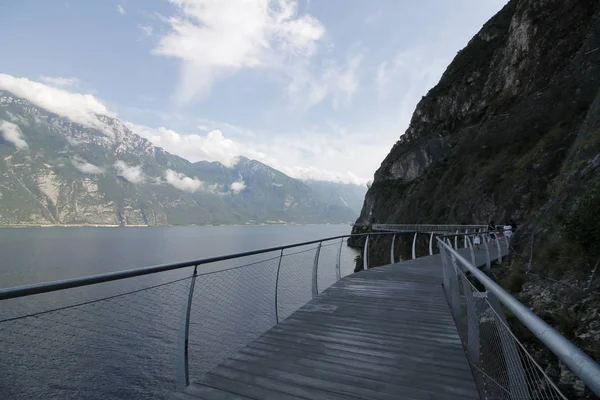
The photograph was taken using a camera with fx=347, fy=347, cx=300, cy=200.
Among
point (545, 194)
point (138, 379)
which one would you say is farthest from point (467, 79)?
point (138, 379)

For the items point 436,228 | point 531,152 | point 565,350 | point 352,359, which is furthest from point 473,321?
point 436,228

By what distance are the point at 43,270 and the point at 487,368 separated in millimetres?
57134

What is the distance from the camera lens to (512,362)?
2.09m

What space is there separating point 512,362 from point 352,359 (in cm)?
206

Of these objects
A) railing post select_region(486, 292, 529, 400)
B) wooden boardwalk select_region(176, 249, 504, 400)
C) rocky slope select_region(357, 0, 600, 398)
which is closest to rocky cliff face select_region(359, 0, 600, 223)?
rocky slope select_region(357, 0, 600, 398)

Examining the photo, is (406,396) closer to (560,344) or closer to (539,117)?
(560,344)

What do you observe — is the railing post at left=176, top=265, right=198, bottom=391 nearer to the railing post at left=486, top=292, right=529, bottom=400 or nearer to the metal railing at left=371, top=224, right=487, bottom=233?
the railing post at left=486, top=292, right=529, bottom=400

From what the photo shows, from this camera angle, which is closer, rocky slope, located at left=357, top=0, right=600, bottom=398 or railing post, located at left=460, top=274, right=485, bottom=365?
railing post, located at left=460, top=274, right=485, bottom=365

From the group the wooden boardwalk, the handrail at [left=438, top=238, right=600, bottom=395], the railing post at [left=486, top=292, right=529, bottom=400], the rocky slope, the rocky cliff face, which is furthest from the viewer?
the rocky cliff face

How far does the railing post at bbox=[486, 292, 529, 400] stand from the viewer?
194 cm

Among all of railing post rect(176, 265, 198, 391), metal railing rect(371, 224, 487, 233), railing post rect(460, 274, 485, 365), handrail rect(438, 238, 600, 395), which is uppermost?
metal railing rect(371, 224, 487, 233)

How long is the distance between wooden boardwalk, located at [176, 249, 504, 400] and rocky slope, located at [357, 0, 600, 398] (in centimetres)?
209

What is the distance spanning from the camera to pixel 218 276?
4820mm

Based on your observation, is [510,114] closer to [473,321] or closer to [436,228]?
[436,228]
